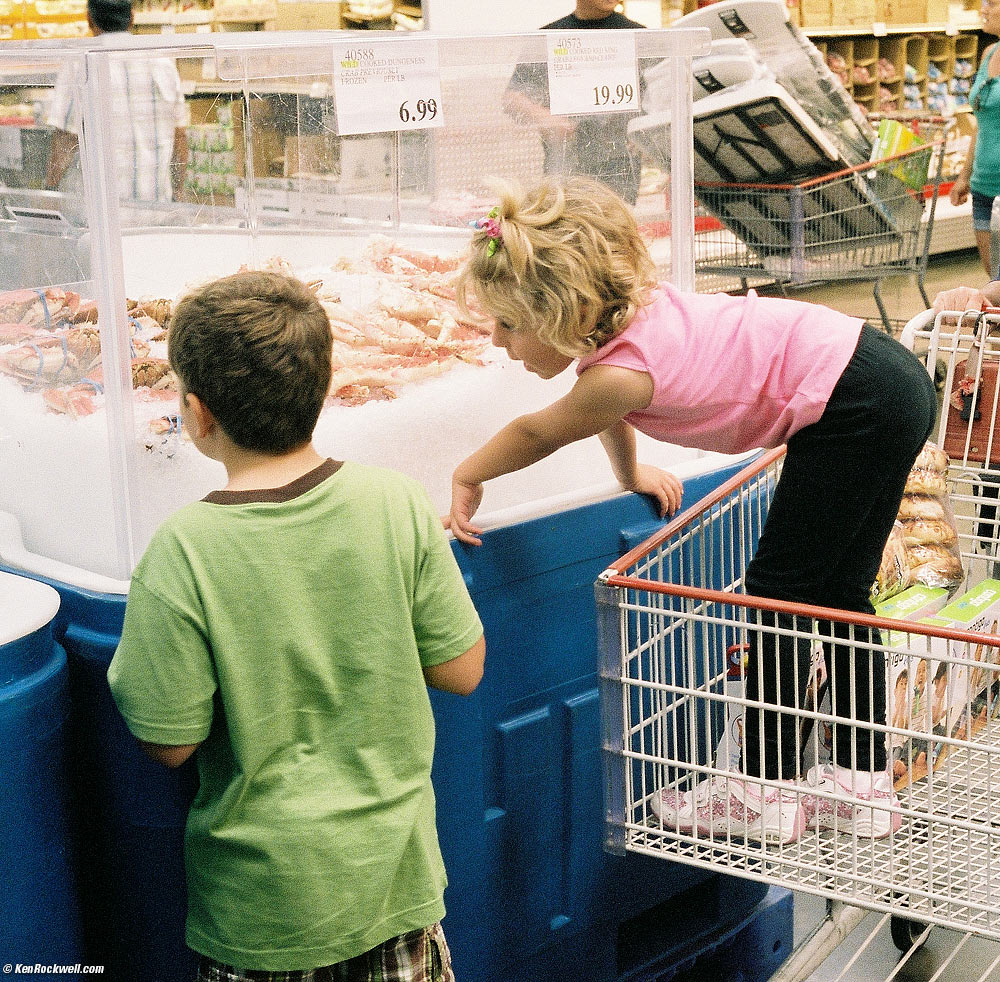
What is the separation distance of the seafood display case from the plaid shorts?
15cm

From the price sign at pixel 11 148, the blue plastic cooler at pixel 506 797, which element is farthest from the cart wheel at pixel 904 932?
the price sign at pixel 11 148

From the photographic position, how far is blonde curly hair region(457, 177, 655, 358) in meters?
1.50

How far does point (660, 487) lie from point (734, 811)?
0.46 m

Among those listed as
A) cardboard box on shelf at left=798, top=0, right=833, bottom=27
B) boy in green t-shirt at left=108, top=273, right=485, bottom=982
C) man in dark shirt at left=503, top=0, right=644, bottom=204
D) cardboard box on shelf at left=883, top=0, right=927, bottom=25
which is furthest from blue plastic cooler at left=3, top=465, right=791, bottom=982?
cardboard box on shelf at left=883, top=0, right=927, bottom=25

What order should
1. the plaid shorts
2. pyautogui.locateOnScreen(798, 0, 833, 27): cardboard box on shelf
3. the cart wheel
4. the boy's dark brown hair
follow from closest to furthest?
the boy's dark brown hair < the plaid shorts < the cart wheel < pyautogui.locateOnScreen(798, 0, 833, 27): cardboard box on shelf

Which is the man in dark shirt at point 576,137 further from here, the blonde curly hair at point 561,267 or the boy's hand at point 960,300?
the boy's hand at point 960,300

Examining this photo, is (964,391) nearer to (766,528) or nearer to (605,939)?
(766,528)

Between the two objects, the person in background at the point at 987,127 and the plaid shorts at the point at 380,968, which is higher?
the person in background at the point at 987,127

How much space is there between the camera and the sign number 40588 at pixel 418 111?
168 cm

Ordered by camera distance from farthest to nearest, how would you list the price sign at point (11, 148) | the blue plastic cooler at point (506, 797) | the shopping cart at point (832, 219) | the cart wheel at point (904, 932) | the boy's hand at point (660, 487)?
the shopping cart at point (832, 219) < the cart wheel at point (904, 932) < the boy's hand at point (660, 487) < the price sign at point (11, 148) < the blue plastic cooler at point (506, 797)

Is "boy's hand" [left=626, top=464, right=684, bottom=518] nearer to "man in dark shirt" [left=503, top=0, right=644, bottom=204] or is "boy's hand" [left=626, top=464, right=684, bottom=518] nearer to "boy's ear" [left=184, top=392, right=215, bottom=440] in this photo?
"man in dark shirt" [left=503, top=0, right=644, bottom=204]

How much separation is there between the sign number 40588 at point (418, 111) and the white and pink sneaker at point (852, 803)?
0.98 metres

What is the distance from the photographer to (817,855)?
154cm

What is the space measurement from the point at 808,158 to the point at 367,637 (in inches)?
173
